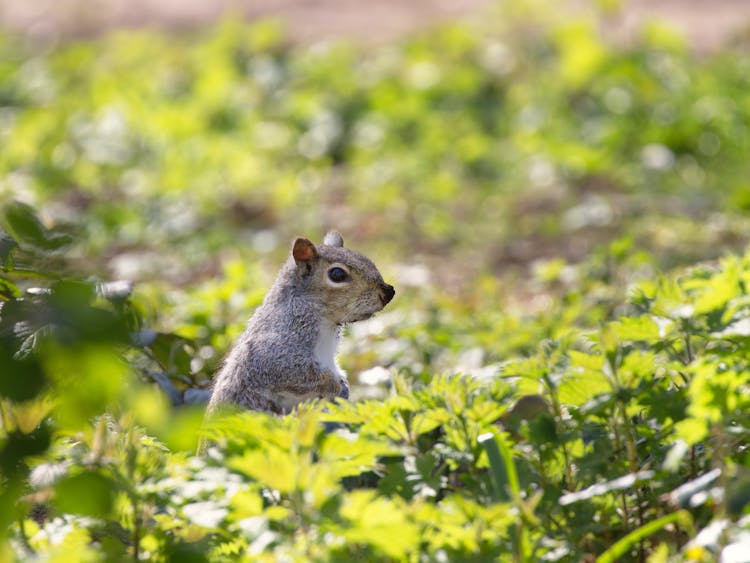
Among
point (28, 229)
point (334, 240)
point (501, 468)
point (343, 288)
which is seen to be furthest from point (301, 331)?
point (28, 229)

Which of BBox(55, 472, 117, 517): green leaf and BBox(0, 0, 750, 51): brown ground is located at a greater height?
BBox(0, 0, 750, 51): brown ground

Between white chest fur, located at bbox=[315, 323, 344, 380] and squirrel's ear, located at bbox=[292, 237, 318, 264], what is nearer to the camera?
white chest fur, located at bbox=[315, 323, 344, 380]

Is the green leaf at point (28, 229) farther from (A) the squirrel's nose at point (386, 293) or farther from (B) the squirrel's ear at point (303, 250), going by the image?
(A) the squirrel's nose at point (386, 293)

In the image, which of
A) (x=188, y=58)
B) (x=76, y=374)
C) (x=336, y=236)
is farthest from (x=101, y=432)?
(x=188, y=58)

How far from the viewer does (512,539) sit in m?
2.31

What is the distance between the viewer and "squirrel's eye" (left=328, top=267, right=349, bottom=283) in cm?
392

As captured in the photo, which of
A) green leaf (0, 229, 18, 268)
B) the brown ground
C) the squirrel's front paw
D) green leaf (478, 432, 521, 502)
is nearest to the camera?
green leaf (478, 432, 521, 502)

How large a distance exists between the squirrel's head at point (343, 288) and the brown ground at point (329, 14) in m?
6.96

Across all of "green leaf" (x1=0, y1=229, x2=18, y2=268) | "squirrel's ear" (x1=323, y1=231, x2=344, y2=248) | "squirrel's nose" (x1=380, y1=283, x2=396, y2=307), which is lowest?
"squirrel's nose" (x1=380, y1=283, x2=396, y2=307)

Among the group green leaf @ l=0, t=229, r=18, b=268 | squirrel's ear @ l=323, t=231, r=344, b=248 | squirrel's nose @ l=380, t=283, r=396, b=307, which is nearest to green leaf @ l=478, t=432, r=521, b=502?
green leaf @ l=0, t=229, r=18, b=268

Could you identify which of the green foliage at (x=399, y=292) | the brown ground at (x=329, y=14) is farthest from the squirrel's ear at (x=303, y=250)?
the brown ground at (x=329, y=14)

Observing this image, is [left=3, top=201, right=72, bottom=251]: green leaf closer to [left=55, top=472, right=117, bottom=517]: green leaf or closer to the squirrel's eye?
[left=55, top=472, right=117, bottom=517]: green leaf

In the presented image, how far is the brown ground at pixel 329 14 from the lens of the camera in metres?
11.0

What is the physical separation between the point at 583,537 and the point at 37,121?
285 inches
